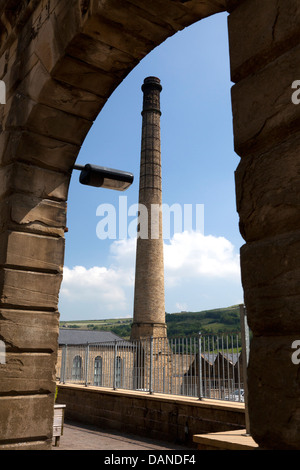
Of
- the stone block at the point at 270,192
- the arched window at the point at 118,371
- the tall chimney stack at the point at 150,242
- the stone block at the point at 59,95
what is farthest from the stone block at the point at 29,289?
the tall chimney stack at the point at 150,242

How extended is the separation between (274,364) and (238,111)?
3.43 feet

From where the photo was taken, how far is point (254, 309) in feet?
5.08

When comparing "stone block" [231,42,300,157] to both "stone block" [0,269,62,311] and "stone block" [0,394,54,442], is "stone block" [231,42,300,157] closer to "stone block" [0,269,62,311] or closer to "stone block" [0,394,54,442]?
"stone block" [0,269,62,311]

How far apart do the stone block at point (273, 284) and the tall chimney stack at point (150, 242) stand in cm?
2724

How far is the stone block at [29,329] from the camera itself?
365cm

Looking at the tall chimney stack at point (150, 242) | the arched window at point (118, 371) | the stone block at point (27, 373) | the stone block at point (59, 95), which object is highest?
the tall chimney stack at point (150, 242)

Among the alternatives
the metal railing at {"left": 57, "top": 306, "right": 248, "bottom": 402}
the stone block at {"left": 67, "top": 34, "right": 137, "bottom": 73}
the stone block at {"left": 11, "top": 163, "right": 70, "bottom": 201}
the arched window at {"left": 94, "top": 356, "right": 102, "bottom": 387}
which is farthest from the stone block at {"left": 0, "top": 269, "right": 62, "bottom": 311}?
the arched window at {"left": 94, "top": 356, "right": 102, "bottom": 387}

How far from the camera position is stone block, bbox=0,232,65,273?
3781 mm

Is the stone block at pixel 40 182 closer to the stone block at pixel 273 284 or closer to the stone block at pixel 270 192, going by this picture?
the stone block at pixel 270 192

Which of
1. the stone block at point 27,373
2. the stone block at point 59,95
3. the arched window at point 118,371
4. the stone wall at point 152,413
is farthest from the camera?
the arched window at point 118,371

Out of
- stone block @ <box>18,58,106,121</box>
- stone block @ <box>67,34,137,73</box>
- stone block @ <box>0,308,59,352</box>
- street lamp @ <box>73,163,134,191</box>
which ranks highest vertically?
stone block @ <box>67,34,137,73</box>

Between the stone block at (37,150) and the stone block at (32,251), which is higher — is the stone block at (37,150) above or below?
above

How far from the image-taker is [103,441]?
27.3ft

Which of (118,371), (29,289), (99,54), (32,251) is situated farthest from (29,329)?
(118,371)
